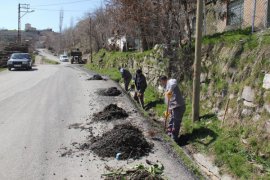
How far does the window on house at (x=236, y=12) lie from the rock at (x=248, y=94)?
23.4ft

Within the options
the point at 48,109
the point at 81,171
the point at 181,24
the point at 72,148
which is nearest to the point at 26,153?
the point at 72,148

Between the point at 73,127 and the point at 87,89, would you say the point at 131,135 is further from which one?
the point at 87,89

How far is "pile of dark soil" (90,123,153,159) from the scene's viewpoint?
8.22m

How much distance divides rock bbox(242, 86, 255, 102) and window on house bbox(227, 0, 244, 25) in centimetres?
712

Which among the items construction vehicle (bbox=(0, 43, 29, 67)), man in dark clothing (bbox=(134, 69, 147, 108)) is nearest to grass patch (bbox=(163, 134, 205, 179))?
man in dark clothing (bbox=(134, 69, 147, 108))

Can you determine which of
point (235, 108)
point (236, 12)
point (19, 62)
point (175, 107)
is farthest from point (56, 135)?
point (19, 62)

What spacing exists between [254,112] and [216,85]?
257 cm

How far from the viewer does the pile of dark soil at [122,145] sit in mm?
8219

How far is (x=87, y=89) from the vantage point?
1872 cm

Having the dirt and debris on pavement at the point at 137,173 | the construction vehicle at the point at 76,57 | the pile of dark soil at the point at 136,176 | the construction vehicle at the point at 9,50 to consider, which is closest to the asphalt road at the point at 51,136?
the dirt and debris on pavement at the point at 137,173

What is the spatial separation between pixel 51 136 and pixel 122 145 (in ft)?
7.83

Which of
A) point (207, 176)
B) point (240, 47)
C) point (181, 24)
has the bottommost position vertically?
Result: point (207, 176)

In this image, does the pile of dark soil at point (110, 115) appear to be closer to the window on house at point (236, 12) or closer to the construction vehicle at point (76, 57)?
the window on house at point (236, 12)

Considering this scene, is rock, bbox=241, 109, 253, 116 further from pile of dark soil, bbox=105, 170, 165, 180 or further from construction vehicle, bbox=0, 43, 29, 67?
construction vehicle, bbox=0, 43, 29, 67
